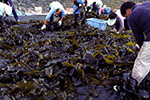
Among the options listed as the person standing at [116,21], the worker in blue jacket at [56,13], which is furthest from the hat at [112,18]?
the worker in blue jacket at [56,13]

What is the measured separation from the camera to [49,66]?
2.17 m

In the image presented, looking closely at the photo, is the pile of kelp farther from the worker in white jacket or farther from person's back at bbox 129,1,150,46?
the worker in white jacket

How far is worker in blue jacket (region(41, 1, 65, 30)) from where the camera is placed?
412 cm

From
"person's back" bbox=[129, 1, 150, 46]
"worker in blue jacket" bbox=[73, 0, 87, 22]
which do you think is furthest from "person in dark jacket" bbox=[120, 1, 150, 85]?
"worker in blue jacket" bbox=[73, 0, 87, 22]

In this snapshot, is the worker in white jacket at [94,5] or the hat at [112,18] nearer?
the hat at [112,18]

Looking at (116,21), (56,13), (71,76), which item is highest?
(56,13)

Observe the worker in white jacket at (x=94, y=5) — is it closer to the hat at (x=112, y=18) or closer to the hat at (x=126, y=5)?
the hat at (x=112, y=18)

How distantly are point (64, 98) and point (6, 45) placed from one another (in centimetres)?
211

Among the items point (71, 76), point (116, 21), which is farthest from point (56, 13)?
point (71, 76)

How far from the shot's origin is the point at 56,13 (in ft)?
13.9

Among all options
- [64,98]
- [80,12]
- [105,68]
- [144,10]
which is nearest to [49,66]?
[64,98]

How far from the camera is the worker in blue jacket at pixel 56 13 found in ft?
13.5

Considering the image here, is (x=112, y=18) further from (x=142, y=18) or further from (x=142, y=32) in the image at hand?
(x=142, y=18)

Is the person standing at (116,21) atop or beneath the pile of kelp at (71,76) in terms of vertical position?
atop
